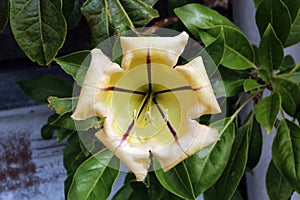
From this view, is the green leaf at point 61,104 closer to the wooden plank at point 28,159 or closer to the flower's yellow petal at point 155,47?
the flower's yellow petal at point 155,47

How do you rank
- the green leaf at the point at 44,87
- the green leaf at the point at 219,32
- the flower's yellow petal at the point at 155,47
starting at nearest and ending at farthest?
1. the flower's yellow petal at the point at 155,47
2. the green leaf at the point at 219,32
3. the green leaf at the point at 44,87

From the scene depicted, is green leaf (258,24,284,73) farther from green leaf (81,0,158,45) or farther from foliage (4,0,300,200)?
green leaf (81,0,158,45)

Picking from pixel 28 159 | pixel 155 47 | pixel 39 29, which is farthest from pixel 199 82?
pixel 28 159

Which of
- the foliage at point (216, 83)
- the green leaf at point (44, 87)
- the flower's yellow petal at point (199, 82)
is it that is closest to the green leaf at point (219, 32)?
the foliage at point (216, 83)

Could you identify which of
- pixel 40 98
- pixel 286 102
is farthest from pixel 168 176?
pixel 40 98

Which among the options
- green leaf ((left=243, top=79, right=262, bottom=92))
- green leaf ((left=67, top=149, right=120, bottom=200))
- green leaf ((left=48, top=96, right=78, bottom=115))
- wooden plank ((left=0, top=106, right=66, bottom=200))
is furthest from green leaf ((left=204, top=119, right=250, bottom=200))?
wooden plank ((left=0, top=106, right=66, bottom=200))

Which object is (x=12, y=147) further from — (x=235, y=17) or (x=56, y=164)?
(x=235, y=17)
